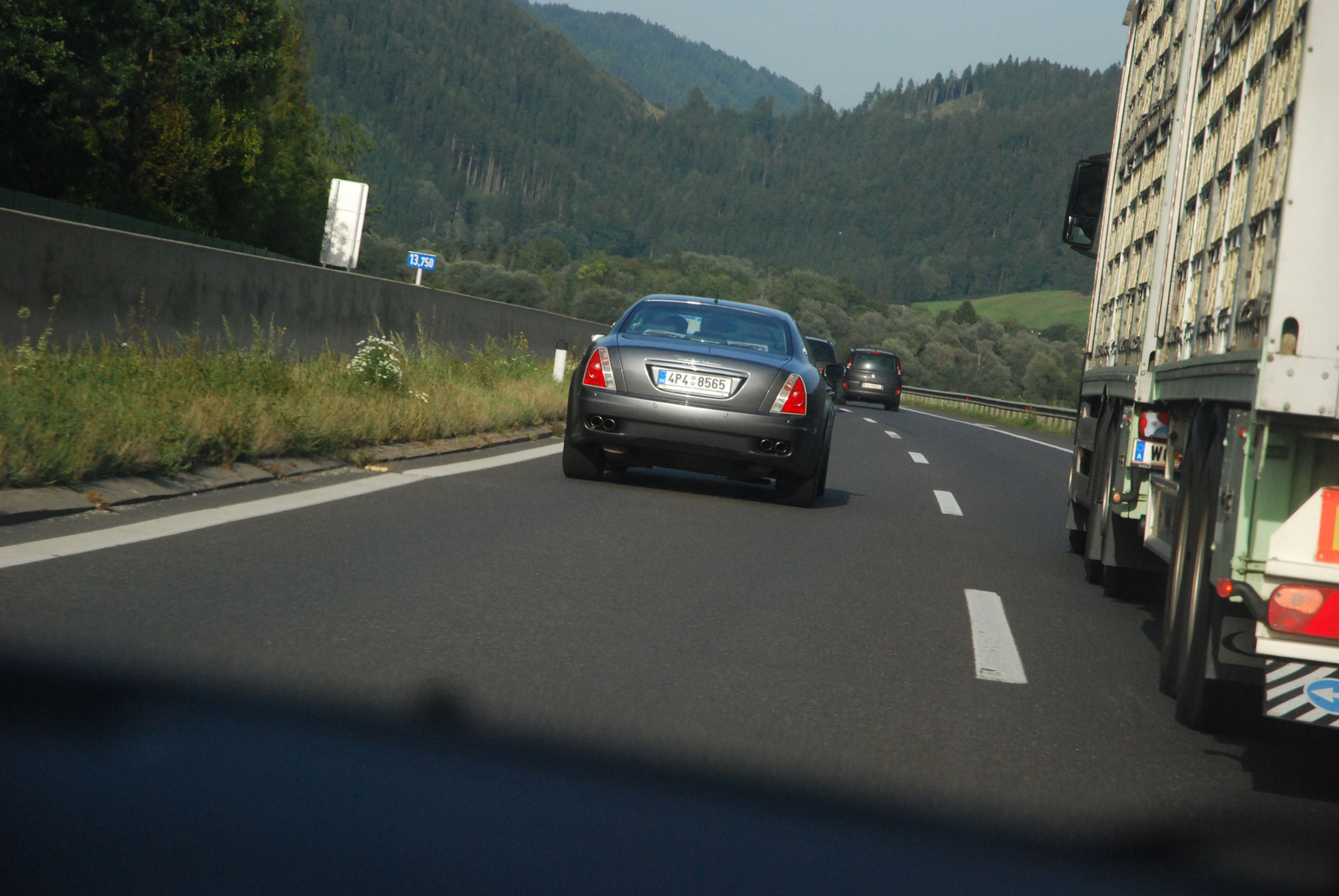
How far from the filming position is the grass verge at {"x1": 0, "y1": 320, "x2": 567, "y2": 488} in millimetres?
7711

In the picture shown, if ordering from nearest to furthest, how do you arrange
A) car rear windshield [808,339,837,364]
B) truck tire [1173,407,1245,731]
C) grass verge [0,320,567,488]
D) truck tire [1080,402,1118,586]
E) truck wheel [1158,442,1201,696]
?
truck tire [1173,407,1245,731]
truck wheel [1158,442,1201,696]
grass verge [0,320,567,488]
truck tire [1080,402,1118,586]
car rear windshield [808,339,837,364]

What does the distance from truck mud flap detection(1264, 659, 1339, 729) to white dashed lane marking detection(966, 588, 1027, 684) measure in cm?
152

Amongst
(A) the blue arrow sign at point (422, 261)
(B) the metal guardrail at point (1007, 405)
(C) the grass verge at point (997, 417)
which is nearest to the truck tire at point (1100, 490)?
(A) the blue arrow sign at point (422, 261)

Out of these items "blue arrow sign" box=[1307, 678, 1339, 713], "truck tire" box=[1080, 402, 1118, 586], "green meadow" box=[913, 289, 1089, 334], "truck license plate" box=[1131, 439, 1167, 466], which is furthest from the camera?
"green meadow" box=[913, 289, 1089, 334]

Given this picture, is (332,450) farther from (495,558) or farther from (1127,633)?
(1127,633)

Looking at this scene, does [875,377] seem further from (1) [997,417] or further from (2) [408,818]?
(2) [408,818]

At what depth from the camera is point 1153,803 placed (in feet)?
13.9

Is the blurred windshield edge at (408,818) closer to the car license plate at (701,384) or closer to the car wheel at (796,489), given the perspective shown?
the car license plate at (701,384)

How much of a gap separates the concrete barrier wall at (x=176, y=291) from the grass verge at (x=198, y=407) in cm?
20

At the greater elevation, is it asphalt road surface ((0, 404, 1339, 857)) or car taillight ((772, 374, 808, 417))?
car taillight ((772, 374, 808, 417))

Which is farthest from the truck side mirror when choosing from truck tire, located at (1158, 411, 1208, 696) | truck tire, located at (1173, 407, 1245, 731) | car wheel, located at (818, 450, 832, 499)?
truck tire, located at (1173, 407, 1245, 731)

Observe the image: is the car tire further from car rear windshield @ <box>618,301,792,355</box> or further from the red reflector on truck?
the red reflector on truck

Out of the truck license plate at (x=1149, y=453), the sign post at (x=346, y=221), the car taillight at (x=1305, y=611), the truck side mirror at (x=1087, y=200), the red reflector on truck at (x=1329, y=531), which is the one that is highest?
the sign post at (x=346, y=221)

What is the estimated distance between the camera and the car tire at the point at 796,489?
10.8 m
